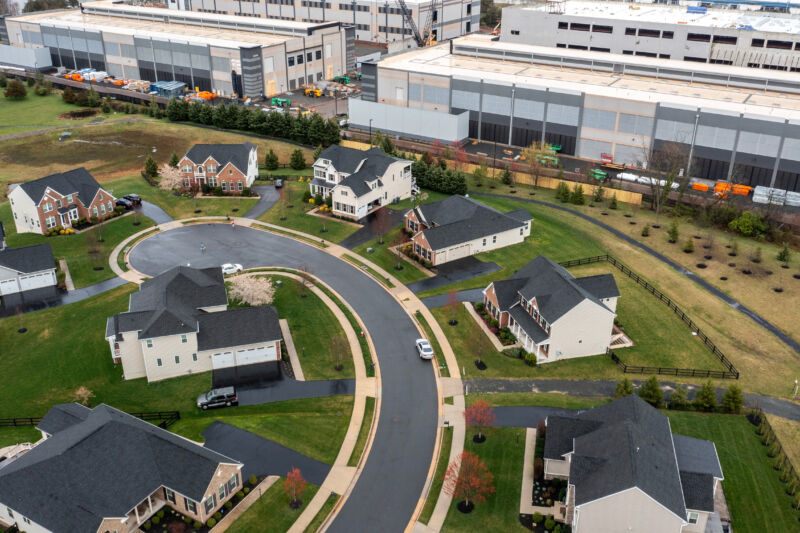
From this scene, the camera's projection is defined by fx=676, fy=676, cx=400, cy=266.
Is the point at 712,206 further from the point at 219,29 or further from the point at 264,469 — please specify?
the point at 219,29

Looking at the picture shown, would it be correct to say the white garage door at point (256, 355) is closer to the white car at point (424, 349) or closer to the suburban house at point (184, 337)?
the suburban house at point (184, 337)

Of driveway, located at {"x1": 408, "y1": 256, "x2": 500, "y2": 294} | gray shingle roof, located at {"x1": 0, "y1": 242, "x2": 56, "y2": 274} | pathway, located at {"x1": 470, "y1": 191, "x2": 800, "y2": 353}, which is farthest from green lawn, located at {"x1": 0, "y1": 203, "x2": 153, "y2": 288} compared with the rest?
pathway, located at {"x1": 470, "y1": 191, "x2": 800, "y2": 353}

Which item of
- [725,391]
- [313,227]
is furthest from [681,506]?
[313,227]

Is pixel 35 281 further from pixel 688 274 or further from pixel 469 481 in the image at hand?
pixel 688 274

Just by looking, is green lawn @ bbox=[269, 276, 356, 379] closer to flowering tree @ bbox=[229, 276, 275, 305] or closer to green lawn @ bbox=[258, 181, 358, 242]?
flowering tree @ bbox=[229, 276, 275, 305]

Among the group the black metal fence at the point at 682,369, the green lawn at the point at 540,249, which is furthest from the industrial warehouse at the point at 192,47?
the black metal fence at the point at 682,369

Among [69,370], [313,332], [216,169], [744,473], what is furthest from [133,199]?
[744,473]
